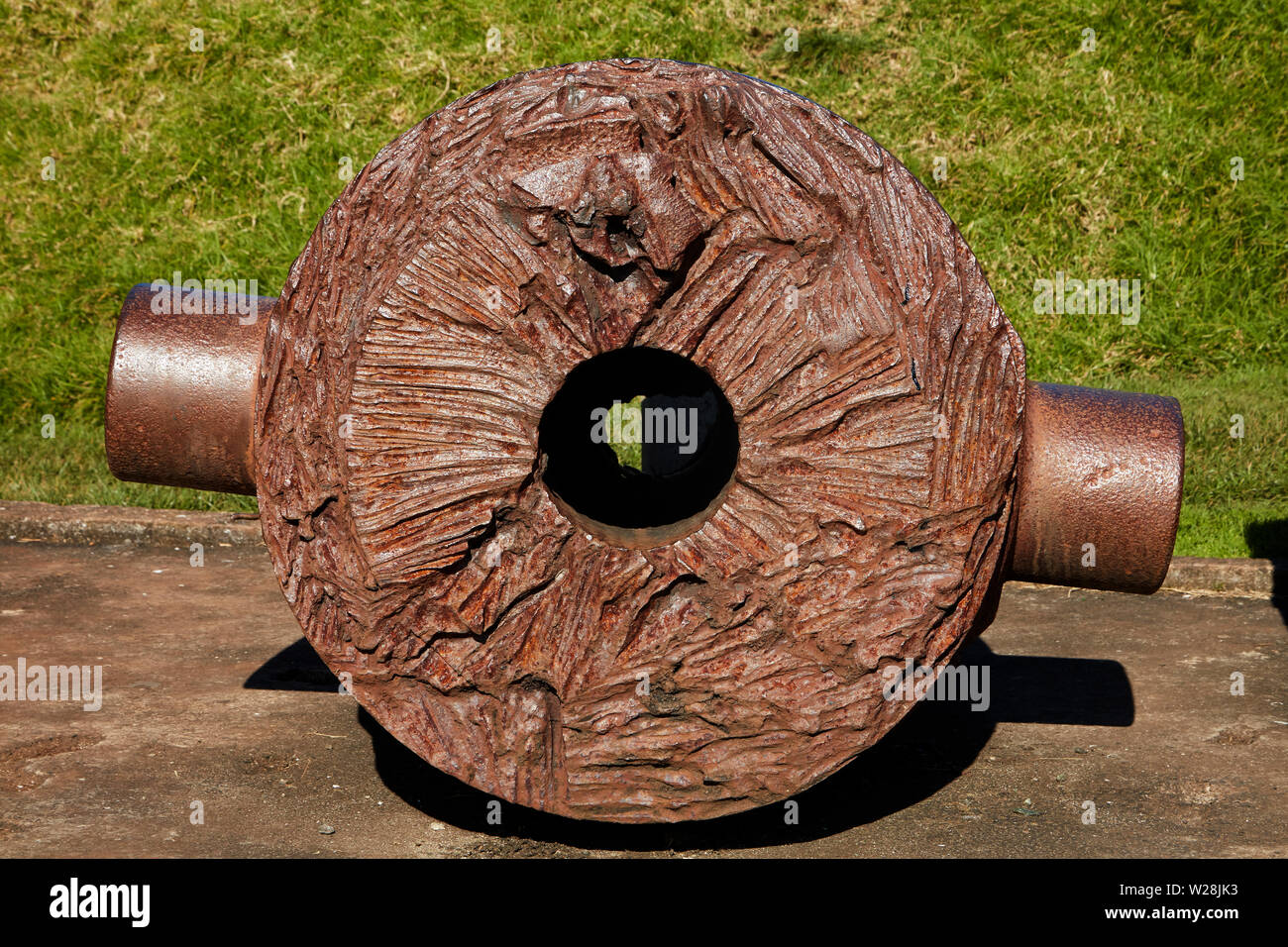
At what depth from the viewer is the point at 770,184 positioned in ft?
9.11

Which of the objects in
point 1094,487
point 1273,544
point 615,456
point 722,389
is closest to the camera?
point 722,389

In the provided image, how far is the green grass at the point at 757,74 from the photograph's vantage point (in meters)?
7.30

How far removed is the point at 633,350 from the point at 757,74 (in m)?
5.59

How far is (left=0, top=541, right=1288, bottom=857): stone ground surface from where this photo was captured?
310cm

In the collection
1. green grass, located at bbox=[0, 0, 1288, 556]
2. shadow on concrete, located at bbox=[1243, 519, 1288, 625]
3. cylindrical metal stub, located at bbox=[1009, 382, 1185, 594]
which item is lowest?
shadow on concrete, located at bbox=[1243, 519, 1288, 625]

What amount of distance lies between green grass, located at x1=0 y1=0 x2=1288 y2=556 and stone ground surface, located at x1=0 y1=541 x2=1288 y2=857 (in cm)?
245

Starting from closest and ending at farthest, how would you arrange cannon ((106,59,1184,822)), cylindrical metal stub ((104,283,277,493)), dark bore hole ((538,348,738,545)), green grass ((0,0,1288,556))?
cannon ((106,59,1184,822)), dark bore hole ((538,348,738,545)), cylindrical metal stub ((104,283,277,493)), green grass ((0,0,1288,556))

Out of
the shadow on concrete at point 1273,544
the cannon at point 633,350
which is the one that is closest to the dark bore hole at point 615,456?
the cannon at point 633,350

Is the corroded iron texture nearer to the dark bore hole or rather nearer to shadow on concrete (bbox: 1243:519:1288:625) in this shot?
the dark bore hole

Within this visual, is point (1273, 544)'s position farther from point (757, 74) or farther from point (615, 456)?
point (757, 74)

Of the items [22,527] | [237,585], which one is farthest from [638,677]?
[22,527]

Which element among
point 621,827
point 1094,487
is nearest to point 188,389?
point 621,827

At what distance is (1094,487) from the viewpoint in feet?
9.95

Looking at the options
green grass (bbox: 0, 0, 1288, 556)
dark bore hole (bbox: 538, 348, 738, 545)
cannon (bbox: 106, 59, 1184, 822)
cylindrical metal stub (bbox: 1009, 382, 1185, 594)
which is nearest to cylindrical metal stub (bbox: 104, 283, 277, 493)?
cannon (bbox: 106, 59, 1184, 822)
